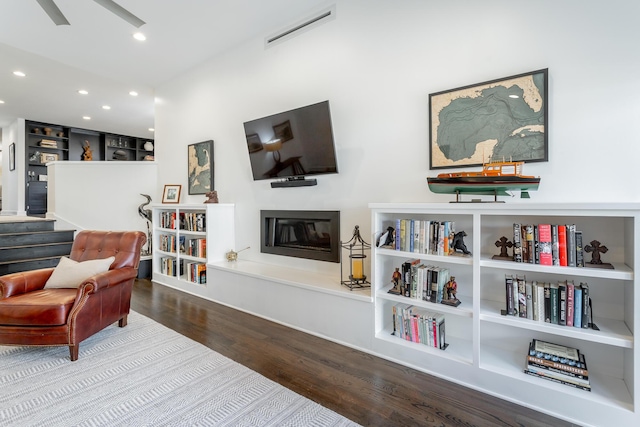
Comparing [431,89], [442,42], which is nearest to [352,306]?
[431,89]

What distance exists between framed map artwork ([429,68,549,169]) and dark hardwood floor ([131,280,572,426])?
1.57 meters

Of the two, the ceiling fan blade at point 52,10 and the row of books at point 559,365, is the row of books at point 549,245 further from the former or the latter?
the ceiling fan blade at point 52,10

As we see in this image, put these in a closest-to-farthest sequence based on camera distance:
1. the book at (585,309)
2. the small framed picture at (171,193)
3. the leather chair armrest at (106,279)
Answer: the book at (585,309), the leather chair armrest at (106,279), the small framed picture at (171,193)

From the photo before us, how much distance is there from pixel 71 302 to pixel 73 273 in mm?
467

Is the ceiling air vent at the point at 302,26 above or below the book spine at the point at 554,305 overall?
above

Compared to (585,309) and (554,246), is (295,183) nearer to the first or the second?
(554,246)

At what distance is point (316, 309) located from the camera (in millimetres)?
2676

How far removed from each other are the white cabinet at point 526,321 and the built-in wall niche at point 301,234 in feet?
2.32

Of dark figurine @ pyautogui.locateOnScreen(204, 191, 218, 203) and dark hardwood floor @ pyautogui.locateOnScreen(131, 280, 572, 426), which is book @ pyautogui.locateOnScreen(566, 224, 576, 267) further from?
dark figurine @ pyautogui.locateOnScreen(204, 191, 218, 203)

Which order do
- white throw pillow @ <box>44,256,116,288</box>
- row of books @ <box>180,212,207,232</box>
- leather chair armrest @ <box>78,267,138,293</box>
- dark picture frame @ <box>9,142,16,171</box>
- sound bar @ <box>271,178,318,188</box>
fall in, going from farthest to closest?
1. dark picture frame @ <box>9,142,16,171</box>
2. row of books @ <box>180,212,207,232</box>
3. sound bar @ <box>271,178,318,188</box>
4. white throw pillow @ <box>44,256,116,288</box>
5. leather chair armrest @ <box>78,267,138,293</box>

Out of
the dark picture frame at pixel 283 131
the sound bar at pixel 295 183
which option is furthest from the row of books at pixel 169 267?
the dark picture frame at pixel 283 131

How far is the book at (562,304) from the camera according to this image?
1730 mm

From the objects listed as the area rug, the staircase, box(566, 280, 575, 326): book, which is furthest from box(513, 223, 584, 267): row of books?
the staircase

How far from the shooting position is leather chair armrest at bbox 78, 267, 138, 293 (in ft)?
7.68
